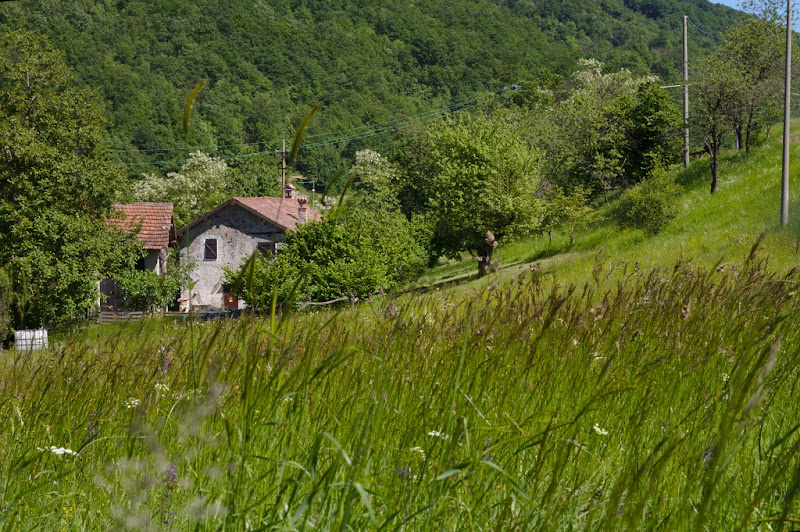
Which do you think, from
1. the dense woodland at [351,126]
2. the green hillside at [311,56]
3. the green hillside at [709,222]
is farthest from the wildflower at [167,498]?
the green hillside at [311,56]

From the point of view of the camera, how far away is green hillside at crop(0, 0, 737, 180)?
95500mm

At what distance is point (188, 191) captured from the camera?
6569cm

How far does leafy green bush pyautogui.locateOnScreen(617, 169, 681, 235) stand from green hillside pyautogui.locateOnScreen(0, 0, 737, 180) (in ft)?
201

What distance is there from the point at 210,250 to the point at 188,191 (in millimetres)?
22486

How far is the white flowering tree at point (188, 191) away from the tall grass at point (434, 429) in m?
63.6

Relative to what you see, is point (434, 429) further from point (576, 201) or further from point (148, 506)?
point (576, 201)

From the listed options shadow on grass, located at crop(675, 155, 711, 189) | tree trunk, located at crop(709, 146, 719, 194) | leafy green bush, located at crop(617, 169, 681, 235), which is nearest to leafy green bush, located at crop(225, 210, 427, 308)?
leafy green bush, located at crop(617, 169, 681, 235)

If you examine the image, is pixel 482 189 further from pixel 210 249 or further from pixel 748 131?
pixel 210 249

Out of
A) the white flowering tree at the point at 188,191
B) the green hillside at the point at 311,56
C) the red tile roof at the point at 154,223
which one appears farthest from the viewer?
the green hillside at the point at 311,56

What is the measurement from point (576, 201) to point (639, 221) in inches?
292

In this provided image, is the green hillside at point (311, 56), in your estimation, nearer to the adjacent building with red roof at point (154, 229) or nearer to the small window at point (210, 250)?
the small window at point (210, 250)

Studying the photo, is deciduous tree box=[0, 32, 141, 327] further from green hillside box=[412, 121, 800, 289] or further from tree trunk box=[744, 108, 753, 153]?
tree trunk box=[744, 108, 753, 153]

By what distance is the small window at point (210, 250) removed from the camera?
45156mm

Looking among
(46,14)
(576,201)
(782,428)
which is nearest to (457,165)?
(576,201)
